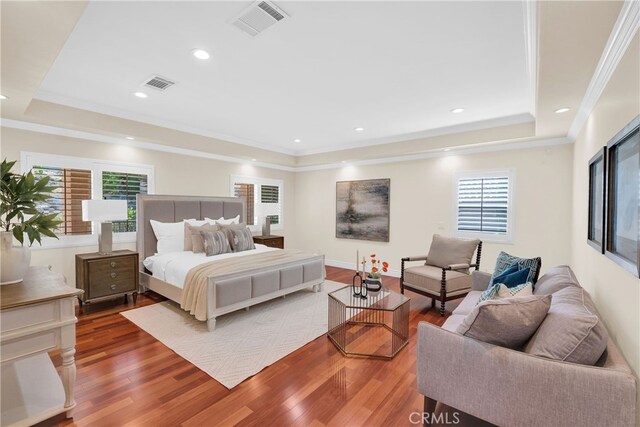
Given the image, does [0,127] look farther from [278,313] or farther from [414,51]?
[414,51]

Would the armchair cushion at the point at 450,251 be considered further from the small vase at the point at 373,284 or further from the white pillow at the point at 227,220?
the white pillow at the point at 227,220

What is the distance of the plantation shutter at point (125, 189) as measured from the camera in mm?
4172

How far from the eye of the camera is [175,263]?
3682 millimetres

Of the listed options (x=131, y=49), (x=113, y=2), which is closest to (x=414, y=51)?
(x=113, y=2)

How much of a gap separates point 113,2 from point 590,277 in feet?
14.1

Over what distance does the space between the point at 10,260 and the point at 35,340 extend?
548 mm

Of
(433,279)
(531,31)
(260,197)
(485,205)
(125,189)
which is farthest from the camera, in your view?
(260,197)

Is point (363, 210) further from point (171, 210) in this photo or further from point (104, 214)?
point (104, 214)

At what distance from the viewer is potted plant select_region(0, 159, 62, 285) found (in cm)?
177

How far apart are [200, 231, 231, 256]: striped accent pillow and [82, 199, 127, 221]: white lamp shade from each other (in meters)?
1.05

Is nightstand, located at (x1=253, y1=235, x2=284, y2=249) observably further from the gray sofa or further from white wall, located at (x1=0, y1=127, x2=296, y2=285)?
the gray sofa

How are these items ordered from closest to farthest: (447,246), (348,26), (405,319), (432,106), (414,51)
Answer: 1. (348,26)
2. (414,51)
3. (405,319)
4. (432,106)
5. (447,246)

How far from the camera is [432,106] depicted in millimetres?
3672

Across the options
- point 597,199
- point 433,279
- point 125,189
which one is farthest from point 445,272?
point 125,189
